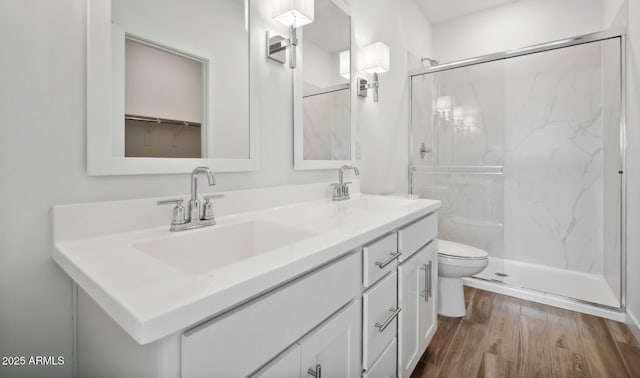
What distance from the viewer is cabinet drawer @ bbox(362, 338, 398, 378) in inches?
37.9

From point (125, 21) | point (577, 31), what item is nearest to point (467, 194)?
point (577, 31)

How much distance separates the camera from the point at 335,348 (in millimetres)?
771

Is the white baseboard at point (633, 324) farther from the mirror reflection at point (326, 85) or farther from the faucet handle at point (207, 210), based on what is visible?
the faucet handle at point (207, 210)

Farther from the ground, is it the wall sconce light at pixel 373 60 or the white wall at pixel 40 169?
the wall sconce light at pixel 373 60

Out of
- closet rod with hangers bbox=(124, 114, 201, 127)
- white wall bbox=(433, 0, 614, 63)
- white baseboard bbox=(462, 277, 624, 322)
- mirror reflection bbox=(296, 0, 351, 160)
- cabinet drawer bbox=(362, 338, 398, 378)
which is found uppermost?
white wall bbox=(433, 0, 614, 63)

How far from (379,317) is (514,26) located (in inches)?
125

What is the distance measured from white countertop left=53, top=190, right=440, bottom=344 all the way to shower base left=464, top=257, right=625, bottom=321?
191 centimetres

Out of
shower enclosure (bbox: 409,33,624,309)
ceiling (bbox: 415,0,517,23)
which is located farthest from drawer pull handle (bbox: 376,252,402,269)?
ceiling (bbox: 415,0,517,23)

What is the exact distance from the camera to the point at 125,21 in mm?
852

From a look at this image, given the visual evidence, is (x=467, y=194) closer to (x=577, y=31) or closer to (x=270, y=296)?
(x=577, y=31)

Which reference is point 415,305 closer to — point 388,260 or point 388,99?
point 388,260

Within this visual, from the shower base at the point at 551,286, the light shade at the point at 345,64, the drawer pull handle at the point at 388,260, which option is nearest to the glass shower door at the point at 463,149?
the shower base at the point at 551,286

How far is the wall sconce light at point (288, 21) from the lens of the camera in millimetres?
1264

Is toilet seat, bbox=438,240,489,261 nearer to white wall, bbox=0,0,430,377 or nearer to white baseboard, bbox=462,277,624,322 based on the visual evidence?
white baseboard, bbox=462,277,624,322
